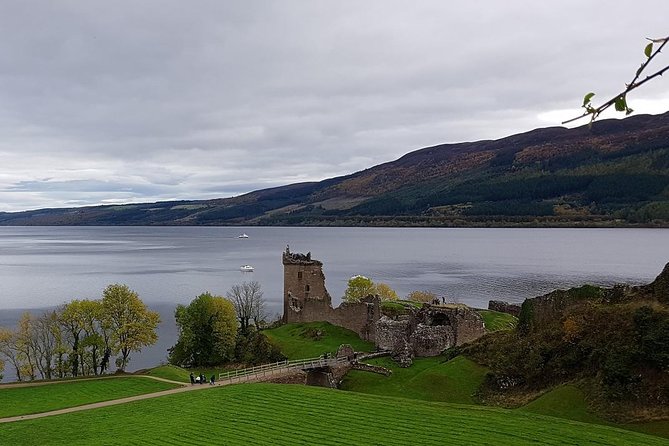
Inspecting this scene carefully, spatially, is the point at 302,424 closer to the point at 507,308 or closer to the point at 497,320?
the point at 497,320

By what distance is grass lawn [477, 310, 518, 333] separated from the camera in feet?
152

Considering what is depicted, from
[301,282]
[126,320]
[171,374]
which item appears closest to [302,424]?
[171,374]

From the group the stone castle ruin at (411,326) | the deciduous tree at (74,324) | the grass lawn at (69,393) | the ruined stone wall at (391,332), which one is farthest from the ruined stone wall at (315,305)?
the deciduous tree at (74,324)

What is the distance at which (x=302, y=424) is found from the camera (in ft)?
76.8

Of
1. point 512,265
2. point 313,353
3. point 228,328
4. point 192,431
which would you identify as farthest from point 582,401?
point 512,265

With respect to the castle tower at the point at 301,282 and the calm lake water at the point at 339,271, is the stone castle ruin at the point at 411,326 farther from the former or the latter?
the calm lake water at the point at 339,271

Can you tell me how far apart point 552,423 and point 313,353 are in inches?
1013

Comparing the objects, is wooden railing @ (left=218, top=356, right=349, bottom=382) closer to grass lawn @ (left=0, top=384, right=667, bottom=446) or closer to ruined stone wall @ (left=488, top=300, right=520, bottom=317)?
grass lawn @ (left=0, top=384, right=667, bottom=446)

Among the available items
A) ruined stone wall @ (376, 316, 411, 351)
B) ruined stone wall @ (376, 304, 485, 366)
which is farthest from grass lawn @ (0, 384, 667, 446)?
ruined stone wall @ (376, 316, 411, 351)

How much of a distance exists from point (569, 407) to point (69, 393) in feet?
93.2

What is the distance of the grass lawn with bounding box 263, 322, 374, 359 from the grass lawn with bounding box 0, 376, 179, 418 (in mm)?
13748

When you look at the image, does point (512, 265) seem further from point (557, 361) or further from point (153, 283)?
point (557, 361)

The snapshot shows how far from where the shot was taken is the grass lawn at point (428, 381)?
3206cm

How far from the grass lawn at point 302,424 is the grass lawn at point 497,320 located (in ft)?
70.9
